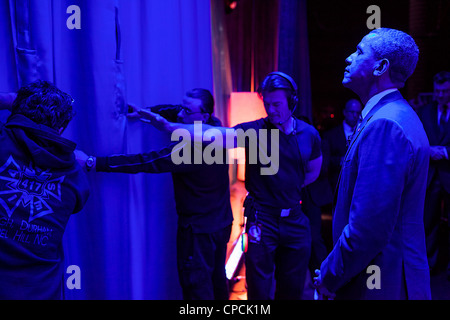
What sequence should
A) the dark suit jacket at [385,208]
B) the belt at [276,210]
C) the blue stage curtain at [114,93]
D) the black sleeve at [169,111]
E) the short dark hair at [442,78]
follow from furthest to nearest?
the short dark hair at [442,78] < the black sleeve at [169,111] < the belt at [276,210] < the blue stage curtain at [114,93] < the dark suit jacket at [385,208]

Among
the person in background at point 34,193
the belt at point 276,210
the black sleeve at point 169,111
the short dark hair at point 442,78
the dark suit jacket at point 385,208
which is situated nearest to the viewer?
the dark suit jacket at point 385,208

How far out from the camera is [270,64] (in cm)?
439

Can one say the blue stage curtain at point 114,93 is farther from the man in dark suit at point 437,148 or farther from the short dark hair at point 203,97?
the man in dark suit at point 437,148

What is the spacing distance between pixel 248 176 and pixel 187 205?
1.20 ft

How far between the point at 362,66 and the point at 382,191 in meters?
0.40

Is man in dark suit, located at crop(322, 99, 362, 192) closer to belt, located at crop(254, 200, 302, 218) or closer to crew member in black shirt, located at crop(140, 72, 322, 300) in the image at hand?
crew member in black shirt, located at crop(140, 72, 322, 300)

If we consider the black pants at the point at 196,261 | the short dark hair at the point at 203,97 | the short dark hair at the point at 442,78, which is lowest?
the black pants at the point at 196,261

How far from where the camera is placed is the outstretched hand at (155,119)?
2055 mm

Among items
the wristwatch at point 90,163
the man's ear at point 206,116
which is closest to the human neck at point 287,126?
the man's ear at point 206,116

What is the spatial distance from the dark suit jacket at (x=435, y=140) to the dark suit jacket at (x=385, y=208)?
91.4 inches

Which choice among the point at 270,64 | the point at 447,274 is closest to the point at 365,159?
the point at 447,274

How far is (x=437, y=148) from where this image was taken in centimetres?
320

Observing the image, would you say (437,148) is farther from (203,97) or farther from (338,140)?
(203,97)
